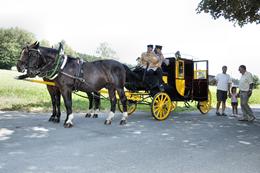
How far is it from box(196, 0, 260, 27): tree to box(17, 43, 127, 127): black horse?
7197 millimetres

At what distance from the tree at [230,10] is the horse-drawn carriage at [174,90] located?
3462 millimetres

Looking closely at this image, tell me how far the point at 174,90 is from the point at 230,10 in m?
5.56

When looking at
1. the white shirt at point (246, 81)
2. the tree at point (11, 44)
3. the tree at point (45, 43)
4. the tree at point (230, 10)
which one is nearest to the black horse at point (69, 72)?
the white shirt at point (246, 81)

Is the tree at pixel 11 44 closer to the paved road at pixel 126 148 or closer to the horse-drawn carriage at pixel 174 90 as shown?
the horse-drawn carriage at pixel 174 90

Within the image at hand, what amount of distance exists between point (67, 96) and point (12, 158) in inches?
143

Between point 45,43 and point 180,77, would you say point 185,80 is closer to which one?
point 180,77

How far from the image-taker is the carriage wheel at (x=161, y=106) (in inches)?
430

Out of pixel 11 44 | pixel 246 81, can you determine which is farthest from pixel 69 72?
pixel 11 44

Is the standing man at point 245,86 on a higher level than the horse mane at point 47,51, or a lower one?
lower

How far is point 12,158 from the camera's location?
5.59m

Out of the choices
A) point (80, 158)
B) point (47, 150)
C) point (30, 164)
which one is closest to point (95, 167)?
point (80, 158)

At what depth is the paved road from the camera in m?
5.22

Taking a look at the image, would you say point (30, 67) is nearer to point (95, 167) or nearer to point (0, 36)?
point (95, 167)

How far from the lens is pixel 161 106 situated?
11125mm
